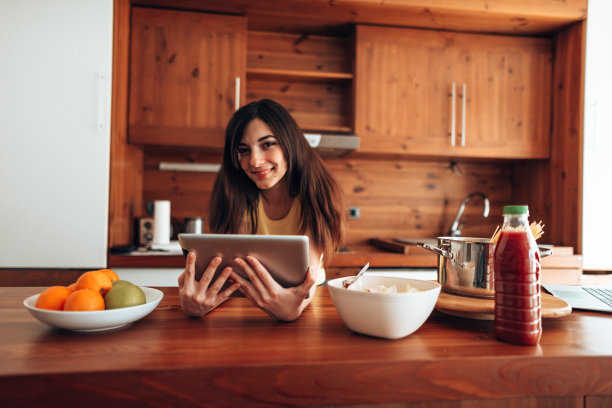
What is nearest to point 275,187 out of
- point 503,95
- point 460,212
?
point 460,212

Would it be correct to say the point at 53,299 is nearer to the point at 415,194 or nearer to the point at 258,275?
the point at 258,275

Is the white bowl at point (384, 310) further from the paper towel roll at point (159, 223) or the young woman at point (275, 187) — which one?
the paper towel roll at point (159, 223)

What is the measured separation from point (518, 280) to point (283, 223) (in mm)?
999

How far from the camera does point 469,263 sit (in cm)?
84

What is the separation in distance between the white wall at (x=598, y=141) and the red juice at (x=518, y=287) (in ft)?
6.61

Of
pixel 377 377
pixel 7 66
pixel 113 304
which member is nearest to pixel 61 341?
pixel 113 304

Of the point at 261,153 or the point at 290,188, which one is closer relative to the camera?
the point at 261,153

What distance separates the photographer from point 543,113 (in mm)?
2494

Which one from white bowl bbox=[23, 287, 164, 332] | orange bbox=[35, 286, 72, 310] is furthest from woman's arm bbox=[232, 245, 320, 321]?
orange bbox=[35, 286, 72, 310]

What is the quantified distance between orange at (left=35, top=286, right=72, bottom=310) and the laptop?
1131 mm

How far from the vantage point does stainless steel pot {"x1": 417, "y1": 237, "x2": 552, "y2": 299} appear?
0.82m

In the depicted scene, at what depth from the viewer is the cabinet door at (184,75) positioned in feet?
7.19

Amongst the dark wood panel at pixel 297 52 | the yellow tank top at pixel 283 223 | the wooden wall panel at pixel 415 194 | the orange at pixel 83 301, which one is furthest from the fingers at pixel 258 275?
the dark wood panel at pixel 297 52

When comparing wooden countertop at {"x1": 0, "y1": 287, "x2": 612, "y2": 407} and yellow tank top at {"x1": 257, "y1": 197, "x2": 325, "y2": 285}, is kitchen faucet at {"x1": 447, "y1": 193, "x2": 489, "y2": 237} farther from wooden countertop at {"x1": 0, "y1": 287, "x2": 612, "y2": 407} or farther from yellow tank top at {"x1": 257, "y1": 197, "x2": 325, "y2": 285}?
wooden countertop at {"x1": 0, "y1": 287, "x2": 612, "y2": 407}
